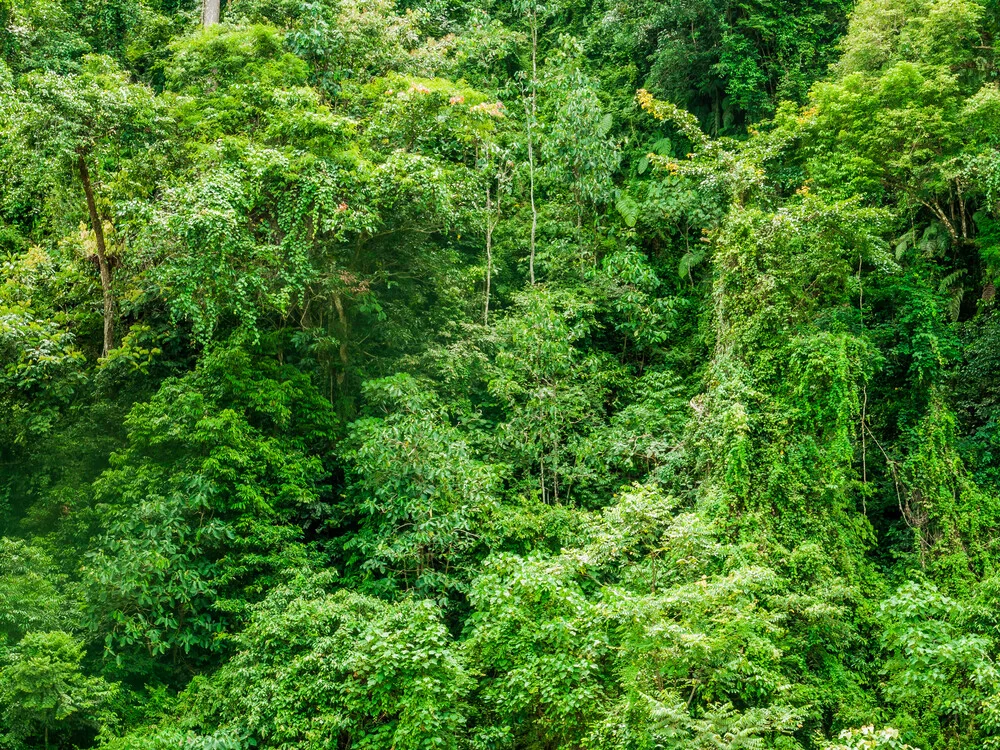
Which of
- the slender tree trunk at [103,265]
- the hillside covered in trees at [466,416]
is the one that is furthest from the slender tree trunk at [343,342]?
the slender tree trunk at [103,265]

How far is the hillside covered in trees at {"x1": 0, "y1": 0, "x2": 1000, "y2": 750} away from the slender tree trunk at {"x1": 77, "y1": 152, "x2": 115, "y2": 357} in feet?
0.27

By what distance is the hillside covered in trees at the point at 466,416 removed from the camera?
773 centimetres

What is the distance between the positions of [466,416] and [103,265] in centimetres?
541

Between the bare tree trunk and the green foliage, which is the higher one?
the bare tree trunk

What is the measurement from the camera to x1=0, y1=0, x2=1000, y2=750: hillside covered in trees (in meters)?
7.73

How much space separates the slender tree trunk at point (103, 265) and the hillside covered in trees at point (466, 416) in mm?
83

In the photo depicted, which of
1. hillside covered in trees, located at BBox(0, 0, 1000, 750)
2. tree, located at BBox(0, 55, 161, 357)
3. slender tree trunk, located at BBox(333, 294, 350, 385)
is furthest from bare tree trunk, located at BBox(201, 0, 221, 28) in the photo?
slender tree trunk, located at BBox(333, 294, 350, 385)

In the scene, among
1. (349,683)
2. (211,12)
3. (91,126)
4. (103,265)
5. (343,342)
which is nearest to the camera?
(349,683)

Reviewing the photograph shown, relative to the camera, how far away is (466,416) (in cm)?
1174

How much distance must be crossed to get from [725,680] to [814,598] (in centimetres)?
169

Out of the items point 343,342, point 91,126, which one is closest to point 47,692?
point 343,342

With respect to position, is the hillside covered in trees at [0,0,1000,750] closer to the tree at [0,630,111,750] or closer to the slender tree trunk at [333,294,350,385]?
the tree at [0,630,111,750]

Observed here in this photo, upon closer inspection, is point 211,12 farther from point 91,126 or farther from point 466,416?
point 466,416

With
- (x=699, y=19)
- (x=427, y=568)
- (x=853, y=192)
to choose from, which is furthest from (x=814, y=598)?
(x=699, y=19)
